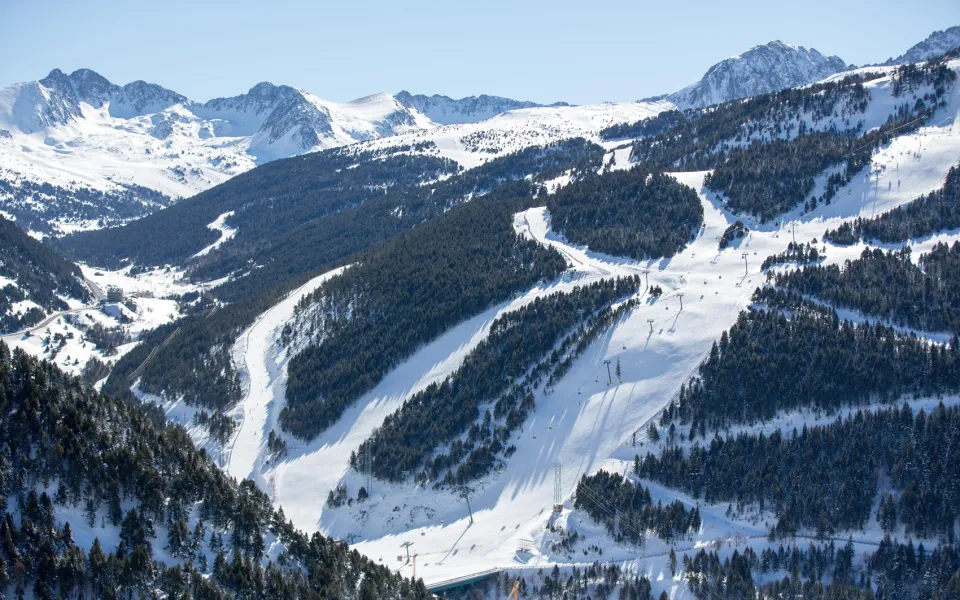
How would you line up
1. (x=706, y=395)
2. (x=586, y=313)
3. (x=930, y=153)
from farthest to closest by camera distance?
(x=930, y=153), (x=586, y=313), (x=706, y=395)

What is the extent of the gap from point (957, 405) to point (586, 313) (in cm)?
6700

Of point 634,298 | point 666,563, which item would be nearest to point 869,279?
point 634,298

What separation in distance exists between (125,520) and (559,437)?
7434 cm

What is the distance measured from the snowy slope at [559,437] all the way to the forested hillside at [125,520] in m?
24.8

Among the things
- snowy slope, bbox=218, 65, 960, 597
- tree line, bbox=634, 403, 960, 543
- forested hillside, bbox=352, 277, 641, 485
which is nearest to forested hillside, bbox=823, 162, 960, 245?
snowy slope, bbox=218, 65, 960, 597

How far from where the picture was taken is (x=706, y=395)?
12712 cm

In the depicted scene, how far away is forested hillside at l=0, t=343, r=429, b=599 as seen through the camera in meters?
73.1

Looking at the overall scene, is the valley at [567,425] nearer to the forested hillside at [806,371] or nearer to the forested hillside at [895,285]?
the forested hillside at [806,371]

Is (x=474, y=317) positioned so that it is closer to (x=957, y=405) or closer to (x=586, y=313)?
(x=586, y=313)

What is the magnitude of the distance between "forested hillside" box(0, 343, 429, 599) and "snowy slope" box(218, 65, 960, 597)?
24796 millimetres

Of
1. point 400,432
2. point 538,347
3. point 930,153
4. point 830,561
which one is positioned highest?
point 930,153

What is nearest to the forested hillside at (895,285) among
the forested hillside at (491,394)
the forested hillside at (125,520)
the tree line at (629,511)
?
the forested hillside at (491,394)

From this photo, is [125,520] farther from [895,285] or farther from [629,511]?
[895,285]

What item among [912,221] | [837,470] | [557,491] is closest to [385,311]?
[557,491]
